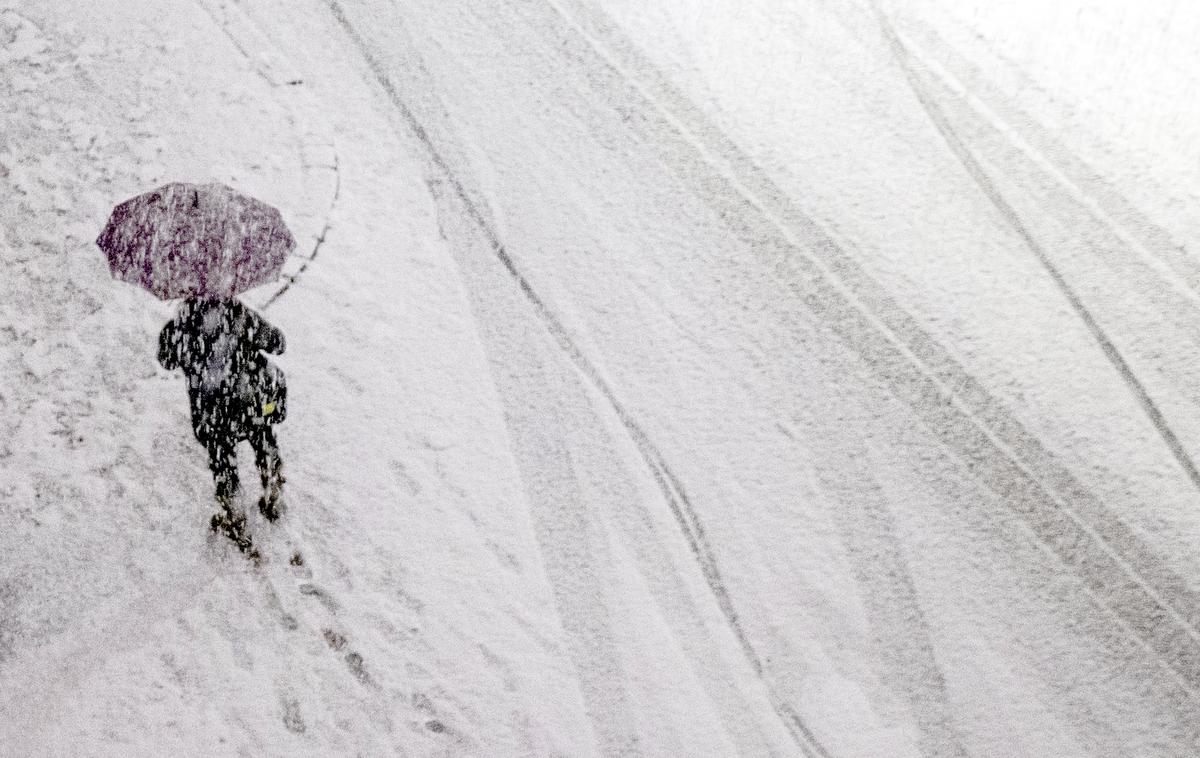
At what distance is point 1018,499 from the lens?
519cm

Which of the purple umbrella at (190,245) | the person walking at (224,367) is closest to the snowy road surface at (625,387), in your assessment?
the person walking at (224,367)

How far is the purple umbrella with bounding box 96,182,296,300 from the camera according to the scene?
13.3 ft

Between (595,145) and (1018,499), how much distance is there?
3.54m

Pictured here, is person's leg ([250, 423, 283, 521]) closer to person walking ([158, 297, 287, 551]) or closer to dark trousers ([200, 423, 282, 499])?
dark trousers ([200, 423, 282, 499])

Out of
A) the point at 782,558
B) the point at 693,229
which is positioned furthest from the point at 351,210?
the point at 782,558

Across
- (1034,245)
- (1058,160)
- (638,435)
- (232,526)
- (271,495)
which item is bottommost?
(232,526)

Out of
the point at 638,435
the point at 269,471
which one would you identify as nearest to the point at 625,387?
the point at 638,435

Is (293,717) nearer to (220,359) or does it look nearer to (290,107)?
(220,359)

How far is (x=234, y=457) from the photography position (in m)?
4.75

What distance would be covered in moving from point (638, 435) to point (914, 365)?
172 centimetres

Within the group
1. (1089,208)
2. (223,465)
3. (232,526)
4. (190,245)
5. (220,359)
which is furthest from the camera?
(1089,208)

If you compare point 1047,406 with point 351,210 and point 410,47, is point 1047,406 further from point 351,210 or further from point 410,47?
point 410,47

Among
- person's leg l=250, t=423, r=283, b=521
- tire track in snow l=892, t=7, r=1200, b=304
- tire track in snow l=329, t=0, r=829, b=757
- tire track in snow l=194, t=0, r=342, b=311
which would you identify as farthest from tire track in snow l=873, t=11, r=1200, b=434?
person's leg l=250, t=423, r=283, b=521

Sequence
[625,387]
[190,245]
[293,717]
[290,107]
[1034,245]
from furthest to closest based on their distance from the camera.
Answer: [290,107], [1034,245], [625,387], [293,717], [190,245]
